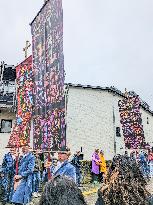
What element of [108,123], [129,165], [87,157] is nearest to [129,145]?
[129,165]

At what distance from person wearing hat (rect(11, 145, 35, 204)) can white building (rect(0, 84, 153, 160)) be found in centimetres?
1541

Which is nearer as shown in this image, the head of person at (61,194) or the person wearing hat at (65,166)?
the head of person at (61,194)

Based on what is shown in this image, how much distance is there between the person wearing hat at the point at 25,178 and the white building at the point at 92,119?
50.6ft

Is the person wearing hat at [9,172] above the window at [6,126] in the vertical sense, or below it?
below

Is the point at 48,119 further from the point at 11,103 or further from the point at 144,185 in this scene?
the point at 11,103

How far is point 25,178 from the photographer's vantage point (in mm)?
11352

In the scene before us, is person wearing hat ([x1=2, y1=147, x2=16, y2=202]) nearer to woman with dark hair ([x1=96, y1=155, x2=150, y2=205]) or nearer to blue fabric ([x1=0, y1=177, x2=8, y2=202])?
blue fabric ([x1=0, y1=177, x2=8, y2=202])

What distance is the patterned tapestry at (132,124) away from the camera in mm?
12303

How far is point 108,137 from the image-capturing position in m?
29.6

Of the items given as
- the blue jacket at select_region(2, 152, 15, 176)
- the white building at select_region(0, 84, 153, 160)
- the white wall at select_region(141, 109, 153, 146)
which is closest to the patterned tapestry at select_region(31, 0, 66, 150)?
the blue jacket at select_region(2, 152, 15, 176)

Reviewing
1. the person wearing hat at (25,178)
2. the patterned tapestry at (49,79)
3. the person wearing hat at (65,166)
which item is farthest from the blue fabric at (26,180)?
the person wearing hat at (65,166)

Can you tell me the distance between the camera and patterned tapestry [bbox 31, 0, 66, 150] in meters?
9.09

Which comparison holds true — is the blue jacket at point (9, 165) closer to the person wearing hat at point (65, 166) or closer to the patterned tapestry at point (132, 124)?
the patterned tapestry at point (132, 124)

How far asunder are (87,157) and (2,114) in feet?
22.8
